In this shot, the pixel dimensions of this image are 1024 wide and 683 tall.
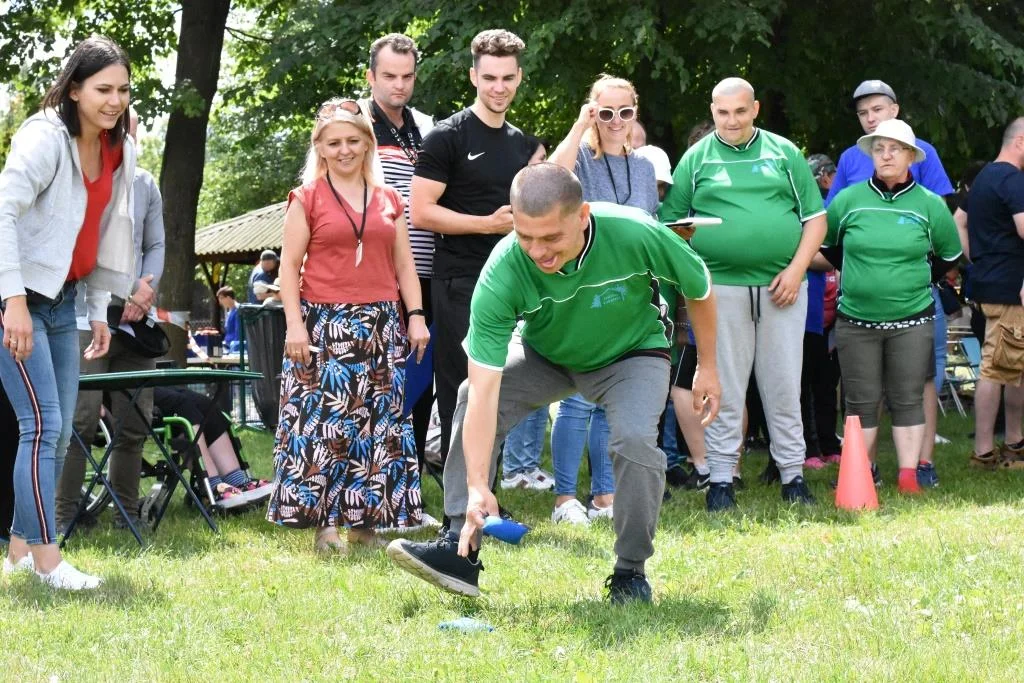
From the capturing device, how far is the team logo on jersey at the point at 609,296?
4.64 metres

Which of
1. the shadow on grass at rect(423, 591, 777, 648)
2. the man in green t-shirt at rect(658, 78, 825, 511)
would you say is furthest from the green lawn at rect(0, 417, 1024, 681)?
the man in green t-shirt at rect(658, 78, 825, 511)

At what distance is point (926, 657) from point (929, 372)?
407cm

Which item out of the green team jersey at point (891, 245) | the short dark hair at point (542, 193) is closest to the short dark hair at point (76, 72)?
the short dark hair at point (542, 193)

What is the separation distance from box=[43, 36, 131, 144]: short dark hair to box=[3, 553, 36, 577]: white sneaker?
1808 millimetres

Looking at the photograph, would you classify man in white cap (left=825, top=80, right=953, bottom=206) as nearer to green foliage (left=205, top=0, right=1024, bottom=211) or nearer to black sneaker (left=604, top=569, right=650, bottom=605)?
black sneaker (left=604, top=569, right=650, bottom=605)

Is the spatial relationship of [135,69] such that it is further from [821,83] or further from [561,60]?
[821,83]

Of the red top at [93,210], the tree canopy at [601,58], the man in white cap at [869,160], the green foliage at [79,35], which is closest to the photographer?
the red top at [93,210]

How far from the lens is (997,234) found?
26.9 feet

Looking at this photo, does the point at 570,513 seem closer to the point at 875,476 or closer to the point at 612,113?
the point at 612,113

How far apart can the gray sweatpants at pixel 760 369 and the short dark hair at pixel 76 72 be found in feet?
10.8

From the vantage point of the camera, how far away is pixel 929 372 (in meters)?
7.66

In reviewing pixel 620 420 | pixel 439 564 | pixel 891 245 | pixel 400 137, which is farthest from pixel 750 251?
pixel 439 564

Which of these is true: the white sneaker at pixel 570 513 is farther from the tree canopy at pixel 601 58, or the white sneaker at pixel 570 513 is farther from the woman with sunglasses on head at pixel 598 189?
the tree canopy at pixel 601 58

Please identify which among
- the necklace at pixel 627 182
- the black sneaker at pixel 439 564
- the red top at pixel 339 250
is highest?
the necklace at pixel 627 182
